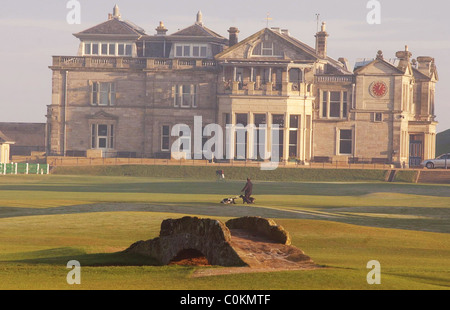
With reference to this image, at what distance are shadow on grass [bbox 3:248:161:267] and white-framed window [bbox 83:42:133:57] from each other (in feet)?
250

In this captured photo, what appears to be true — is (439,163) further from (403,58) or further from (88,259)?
(88,259)

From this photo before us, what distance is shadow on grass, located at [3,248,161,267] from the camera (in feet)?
77.9

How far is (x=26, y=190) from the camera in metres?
63.2

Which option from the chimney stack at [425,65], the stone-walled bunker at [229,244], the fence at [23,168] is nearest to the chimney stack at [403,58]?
the chimney stack at [425,65]

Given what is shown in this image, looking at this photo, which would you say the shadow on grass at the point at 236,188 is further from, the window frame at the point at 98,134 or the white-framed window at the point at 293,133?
the window frame at the point at 98,134

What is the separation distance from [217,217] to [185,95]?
189 ft

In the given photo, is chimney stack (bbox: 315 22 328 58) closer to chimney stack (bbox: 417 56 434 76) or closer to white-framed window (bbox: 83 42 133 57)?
chimney stack (bbox: 417 56 434 76)

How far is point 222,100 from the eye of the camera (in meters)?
96.4

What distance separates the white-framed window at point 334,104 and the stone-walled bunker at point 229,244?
2988 inches

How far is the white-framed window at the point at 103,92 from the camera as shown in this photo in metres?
100

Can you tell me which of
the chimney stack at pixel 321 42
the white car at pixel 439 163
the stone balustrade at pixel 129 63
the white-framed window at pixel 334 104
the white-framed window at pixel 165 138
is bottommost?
the white car at pixel 439 163

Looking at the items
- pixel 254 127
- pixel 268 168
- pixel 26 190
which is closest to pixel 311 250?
pixel 26 190

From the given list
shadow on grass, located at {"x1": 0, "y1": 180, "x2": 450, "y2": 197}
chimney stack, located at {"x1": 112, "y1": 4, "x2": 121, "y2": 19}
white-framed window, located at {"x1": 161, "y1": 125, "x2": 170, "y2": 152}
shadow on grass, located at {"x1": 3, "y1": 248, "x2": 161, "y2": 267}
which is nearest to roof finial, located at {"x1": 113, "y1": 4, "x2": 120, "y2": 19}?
chimney stack, located at {"x1": 112, "y1": 4, "x2": 121, "y2": 19}
